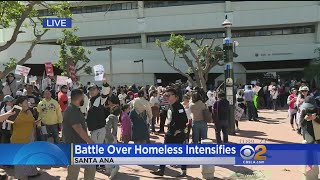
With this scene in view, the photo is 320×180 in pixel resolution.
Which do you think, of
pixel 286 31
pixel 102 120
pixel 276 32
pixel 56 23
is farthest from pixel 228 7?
pixel 102 120

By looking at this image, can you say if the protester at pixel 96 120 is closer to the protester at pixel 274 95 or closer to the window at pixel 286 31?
the protester at pixel 274 95

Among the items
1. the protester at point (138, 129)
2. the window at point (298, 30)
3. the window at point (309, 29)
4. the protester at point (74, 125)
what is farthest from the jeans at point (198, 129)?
the window at point (309, 29)

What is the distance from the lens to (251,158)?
6535 mm

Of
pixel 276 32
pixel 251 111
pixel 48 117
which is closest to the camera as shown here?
pixel 48 117

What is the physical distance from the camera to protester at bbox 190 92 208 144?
9141mm

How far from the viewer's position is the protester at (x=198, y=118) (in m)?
9.14

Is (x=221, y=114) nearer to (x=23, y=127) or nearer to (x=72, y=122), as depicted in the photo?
(x=23, y=127)

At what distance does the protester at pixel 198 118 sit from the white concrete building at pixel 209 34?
33.0 metres

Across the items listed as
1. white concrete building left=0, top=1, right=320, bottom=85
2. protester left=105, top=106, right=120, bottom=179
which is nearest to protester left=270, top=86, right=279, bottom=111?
protester left=105, top=106, right=120, bottom=179

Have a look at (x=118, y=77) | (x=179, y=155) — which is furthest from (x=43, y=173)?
(x=118, y=77)

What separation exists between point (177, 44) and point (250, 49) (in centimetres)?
1285

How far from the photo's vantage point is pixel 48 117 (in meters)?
9.48

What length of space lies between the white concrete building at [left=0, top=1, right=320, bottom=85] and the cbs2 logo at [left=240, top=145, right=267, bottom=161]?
3579 centimetres

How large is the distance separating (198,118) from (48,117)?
3.50m
